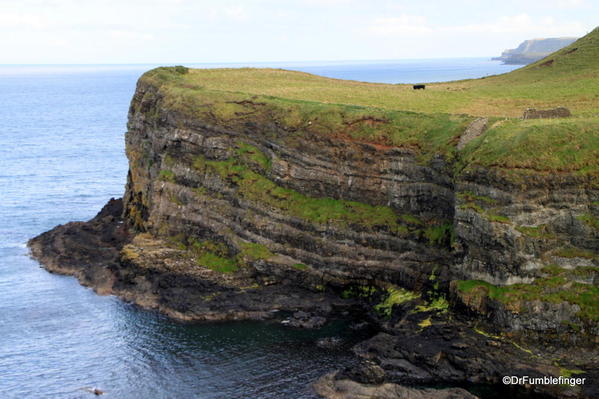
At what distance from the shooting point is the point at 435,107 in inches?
3017

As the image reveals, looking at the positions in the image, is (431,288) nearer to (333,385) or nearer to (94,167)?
(333,385)

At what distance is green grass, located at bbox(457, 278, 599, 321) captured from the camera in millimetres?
50656

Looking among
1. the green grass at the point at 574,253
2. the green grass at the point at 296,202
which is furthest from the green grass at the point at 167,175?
the green grass at the point at 574,253

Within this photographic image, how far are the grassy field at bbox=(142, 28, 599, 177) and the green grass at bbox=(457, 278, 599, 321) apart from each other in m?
8.34

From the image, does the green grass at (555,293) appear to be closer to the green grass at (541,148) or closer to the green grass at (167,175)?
the green grass at (541,148)

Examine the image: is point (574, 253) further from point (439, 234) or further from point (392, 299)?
point (392, 299)

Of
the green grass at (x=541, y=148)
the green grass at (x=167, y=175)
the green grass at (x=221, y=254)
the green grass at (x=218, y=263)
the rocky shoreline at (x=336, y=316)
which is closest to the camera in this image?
the rocky shoreline at (x=336, y=316)

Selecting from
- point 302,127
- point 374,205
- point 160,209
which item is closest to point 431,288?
point 374,205

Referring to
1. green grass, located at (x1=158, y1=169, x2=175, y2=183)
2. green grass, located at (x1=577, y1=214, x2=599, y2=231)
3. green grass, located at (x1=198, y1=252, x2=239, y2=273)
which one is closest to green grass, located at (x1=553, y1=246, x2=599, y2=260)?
green grass, located at (x1=577, y1=214, x2=599, y2=231)

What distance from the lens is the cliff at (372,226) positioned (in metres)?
51.8

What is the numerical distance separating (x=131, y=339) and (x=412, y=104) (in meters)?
40.0

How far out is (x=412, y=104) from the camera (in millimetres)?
78000

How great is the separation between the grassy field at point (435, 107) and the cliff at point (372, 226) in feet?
0.77

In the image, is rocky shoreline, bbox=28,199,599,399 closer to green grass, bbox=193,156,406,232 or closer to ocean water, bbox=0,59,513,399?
ocean water, bbox=0,59,513,399
